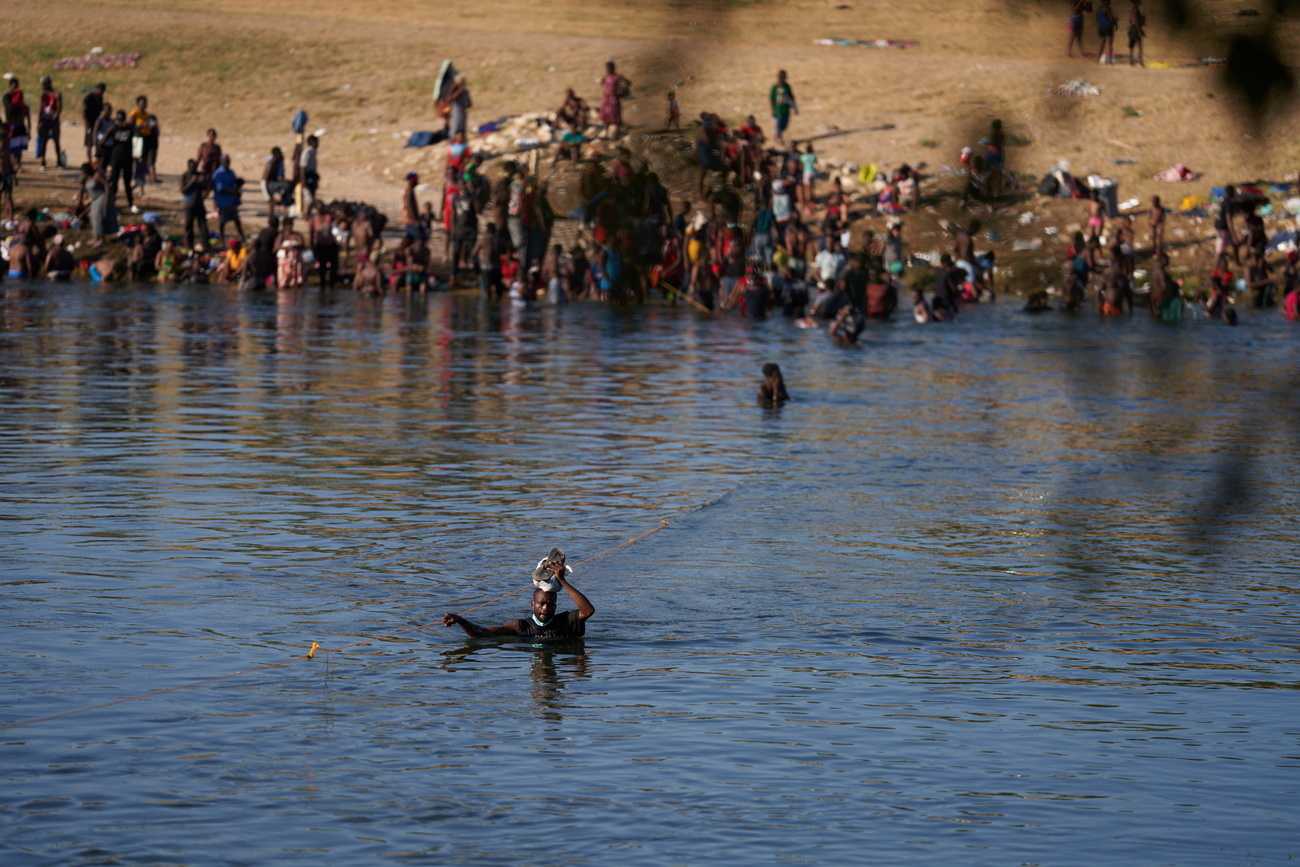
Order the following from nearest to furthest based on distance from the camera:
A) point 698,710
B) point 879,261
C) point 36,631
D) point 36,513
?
point 698,710 < point 36,631 < point 36,513 < point 879,261

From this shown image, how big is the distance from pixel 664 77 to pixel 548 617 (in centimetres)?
935

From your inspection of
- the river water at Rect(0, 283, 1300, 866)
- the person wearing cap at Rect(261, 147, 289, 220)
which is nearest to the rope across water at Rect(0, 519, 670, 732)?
the river water at Rect(0, 283, 1300, 866)

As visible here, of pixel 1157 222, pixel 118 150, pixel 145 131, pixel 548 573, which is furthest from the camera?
pixel 145 131

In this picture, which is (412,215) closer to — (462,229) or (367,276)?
(462,229)

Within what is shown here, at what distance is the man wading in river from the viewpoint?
11.5 metres

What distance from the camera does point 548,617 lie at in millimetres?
11625

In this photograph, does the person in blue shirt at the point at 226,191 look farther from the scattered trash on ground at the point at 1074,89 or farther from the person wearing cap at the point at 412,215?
the scattered trash on ground at the point at 1074,89

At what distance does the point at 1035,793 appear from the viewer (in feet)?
29.8

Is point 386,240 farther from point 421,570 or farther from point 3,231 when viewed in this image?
point 421,570

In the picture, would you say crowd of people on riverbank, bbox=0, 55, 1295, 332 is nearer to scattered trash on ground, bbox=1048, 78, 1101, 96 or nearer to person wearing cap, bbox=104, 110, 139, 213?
person wearing cap, bbox=104, 110, 139, 213

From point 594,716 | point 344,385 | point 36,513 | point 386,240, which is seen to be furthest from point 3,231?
point 594,716

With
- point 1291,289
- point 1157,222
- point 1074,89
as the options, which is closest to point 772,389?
point 1291,289

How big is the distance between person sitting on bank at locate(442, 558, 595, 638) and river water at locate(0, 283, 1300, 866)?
0.47ft

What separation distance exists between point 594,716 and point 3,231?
1406 inches
